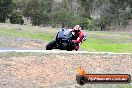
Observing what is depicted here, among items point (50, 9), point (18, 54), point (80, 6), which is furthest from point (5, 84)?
point (80, 6)

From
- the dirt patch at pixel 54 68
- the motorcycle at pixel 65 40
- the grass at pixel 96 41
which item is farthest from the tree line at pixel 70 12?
the dirt patch at pixel 54 68

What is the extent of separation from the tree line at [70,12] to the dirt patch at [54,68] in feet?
158

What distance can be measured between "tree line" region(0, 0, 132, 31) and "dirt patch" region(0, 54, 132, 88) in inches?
1898

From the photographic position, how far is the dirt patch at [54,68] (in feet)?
49.6

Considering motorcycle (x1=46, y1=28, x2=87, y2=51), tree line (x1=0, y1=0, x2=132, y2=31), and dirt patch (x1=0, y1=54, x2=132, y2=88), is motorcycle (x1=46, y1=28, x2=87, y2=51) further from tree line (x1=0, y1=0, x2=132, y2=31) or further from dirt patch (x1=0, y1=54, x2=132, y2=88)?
tree line (x1=0, y1=0, x2=132, y2=31)

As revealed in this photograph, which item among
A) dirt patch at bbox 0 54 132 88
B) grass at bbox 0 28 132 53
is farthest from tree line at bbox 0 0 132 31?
dirt patch at bbox 0 54 132 88

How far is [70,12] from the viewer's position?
80.2 metres

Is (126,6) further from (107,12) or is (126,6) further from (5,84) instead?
(5,84)

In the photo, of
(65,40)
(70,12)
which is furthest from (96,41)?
(70,12)

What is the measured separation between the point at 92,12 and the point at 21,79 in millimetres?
80422

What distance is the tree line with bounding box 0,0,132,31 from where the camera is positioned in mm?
70406

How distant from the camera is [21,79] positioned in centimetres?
1537

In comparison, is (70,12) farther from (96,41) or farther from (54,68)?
(54,68)

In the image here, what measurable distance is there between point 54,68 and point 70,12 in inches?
2483
